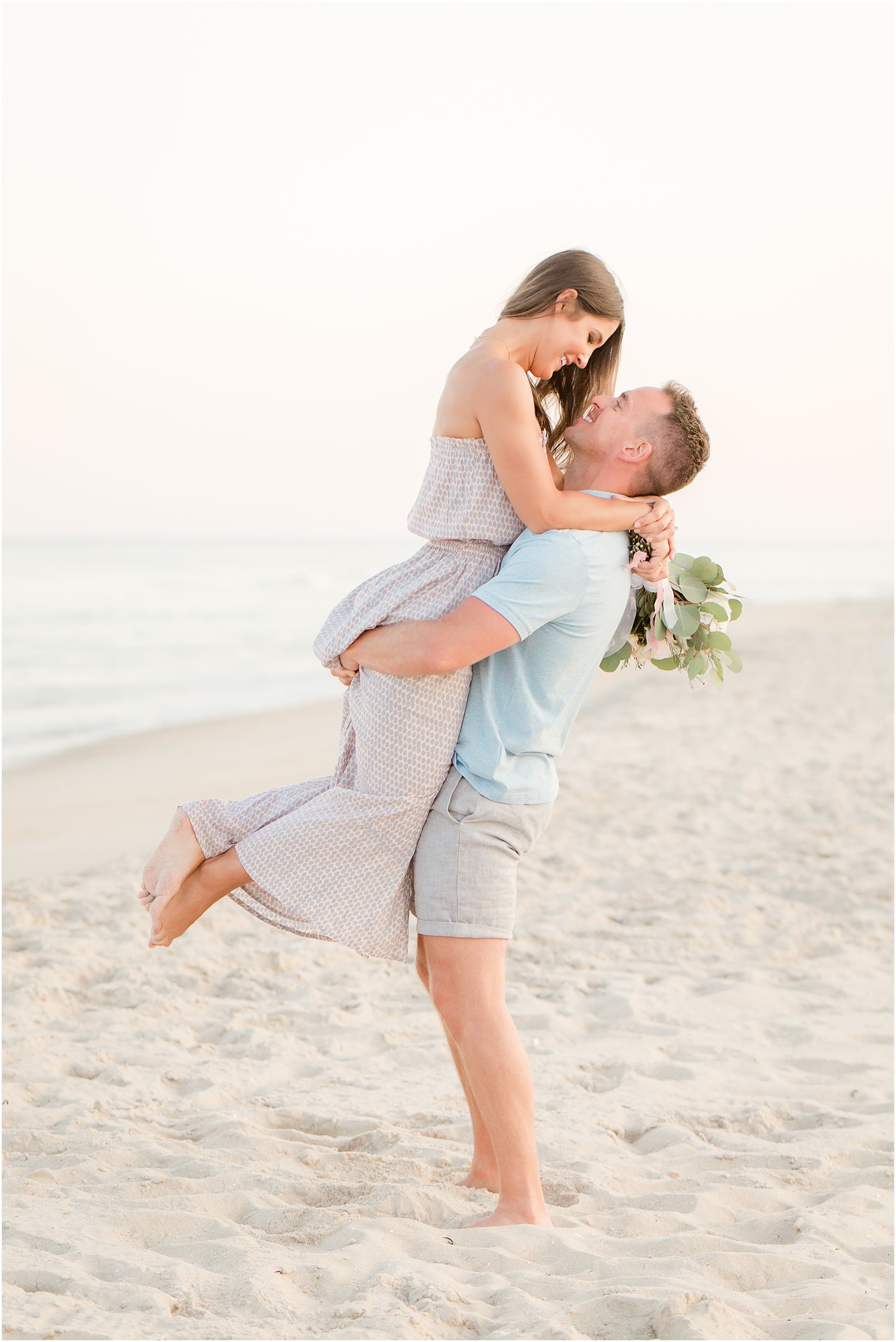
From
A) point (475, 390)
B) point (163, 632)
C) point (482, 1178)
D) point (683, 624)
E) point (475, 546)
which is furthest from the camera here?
point (163, 632)

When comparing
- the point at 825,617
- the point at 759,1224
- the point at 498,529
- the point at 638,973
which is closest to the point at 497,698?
the point at 498,529

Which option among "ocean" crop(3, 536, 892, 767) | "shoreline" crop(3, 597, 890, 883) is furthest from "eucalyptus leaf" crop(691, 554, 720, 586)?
"ocean" crop(3, 536, 892, 767)

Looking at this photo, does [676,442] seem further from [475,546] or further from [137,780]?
[137,780]

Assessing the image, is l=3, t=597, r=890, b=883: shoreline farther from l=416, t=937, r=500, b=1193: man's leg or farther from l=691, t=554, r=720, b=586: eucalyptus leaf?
l=691, t=554, r=720, b=586: eucalyptus leaf

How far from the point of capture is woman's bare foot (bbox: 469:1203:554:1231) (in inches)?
107

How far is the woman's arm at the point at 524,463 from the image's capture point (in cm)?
255

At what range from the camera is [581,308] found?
108 inches

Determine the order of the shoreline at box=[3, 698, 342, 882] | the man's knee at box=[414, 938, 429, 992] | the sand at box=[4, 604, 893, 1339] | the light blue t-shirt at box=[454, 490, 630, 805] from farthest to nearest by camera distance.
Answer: the shoreline at box=[3, 698, 342, 882]
the man's knee at box=[414, 938, 429, 992]
the light blue t-shirt at box=[454, 490, 630, 805]
the sand at box=[4, 604, 893, 1339]

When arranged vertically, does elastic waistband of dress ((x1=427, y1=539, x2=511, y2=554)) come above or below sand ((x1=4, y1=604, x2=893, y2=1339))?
above

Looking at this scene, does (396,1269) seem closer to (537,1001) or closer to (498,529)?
(498,529)

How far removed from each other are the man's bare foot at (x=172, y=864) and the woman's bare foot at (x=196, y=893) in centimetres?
2

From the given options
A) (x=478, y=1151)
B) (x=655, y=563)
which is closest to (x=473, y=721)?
(x=655, y=563)

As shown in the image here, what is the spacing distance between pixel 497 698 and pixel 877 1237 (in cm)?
157

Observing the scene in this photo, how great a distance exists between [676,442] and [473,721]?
791 mm
